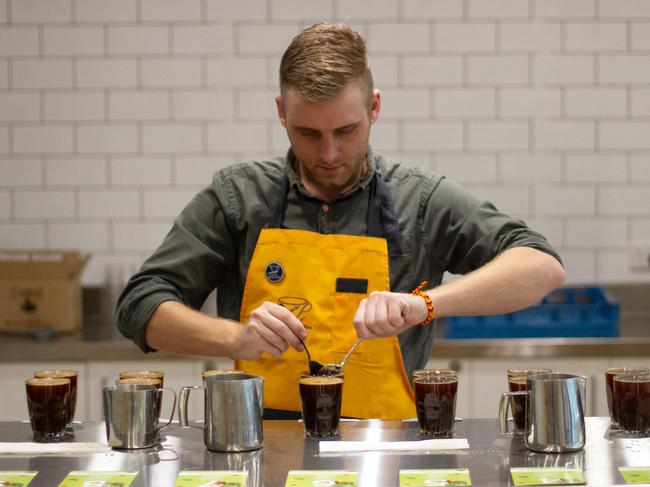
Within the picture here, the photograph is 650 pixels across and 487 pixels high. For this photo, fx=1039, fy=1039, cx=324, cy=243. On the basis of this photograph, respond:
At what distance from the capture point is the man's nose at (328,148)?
7.90ft

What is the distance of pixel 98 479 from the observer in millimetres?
1858

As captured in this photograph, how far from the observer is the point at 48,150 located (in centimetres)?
444

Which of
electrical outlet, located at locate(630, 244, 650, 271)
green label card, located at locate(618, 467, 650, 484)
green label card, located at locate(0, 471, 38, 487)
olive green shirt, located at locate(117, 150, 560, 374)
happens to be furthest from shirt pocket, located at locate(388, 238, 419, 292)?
electrical outlet, located at locate(630, 244, 650, 271)

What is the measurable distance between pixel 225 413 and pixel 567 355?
210 centimetres

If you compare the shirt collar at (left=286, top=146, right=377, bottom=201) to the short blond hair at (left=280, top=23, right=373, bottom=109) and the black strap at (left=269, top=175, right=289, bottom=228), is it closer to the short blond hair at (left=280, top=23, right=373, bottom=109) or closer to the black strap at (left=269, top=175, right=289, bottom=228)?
the black strap at (left=269, top=175, right=289, bottom=228)

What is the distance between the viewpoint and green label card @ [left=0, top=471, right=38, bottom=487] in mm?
1844

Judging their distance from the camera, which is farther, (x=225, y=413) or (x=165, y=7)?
(x=165, y=7)

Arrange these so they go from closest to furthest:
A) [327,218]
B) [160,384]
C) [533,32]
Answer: [160,384], [327,218], [533,32]

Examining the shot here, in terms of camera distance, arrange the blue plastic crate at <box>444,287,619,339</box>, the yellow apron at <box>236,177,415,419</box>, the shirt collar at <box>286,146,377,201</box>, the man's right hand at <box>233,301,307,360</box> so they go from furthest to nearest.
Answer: the blue plastic crate at <box>444,287,619,339</box>, the shirt collar at <box>286,146,377,201</box>, the yellow apron at <box>236,177,415,419</box>, the man's right hand at <box>233,301,307,360</box>

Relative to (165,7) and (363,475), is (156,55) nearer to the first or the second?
(165,7)

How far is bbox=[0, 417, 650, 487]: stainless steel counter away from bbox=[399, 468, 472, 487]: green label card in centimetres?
2

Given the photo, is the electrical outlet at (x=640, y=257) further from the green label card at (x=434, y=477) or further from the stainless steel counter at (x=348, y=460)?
the green label card at (x=434, y=477)

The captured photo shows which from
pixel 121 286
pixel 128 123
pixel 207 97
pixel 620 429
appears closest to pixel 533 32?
pixel 207 97

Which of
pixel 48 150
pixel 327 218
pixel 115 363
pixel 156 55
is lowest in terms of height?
pixel 115 363
